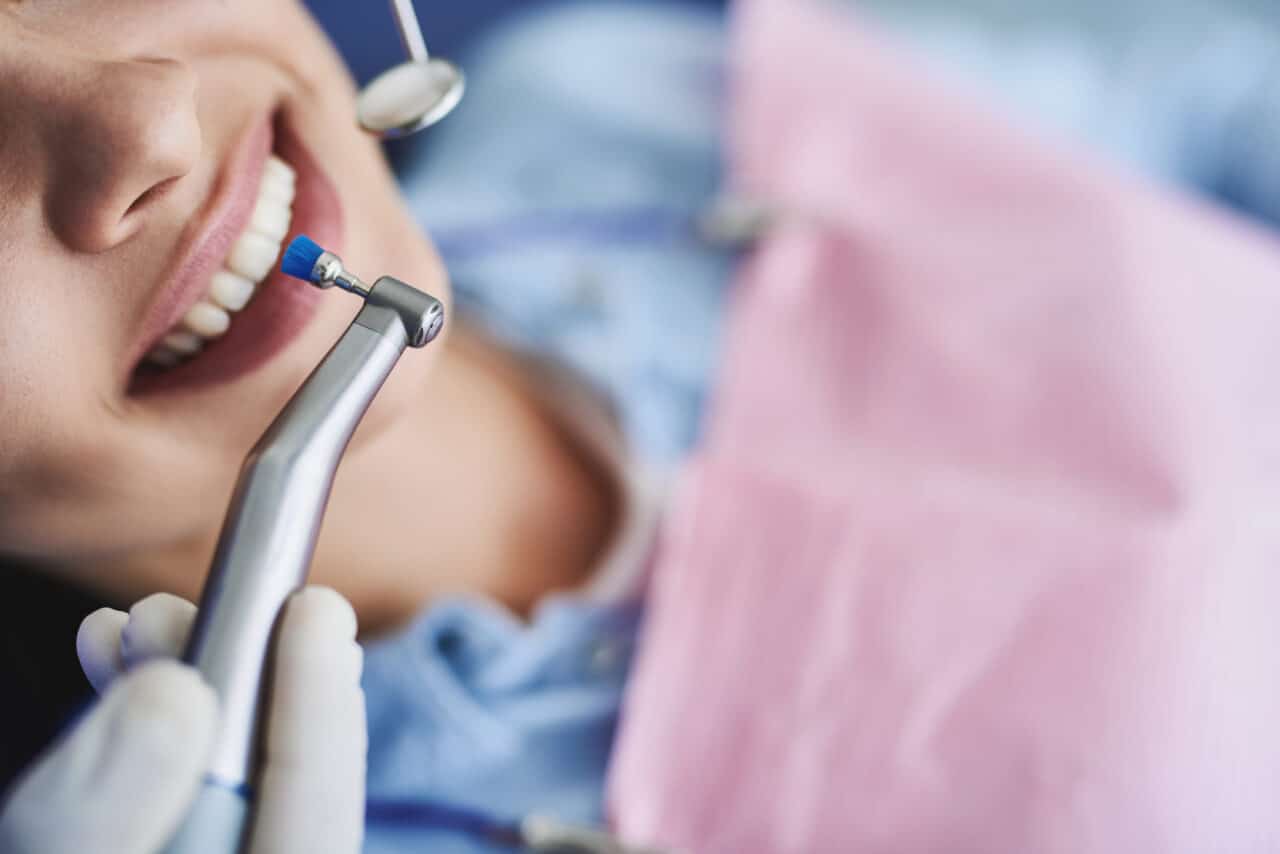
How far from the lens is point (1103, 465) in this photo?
57 cm

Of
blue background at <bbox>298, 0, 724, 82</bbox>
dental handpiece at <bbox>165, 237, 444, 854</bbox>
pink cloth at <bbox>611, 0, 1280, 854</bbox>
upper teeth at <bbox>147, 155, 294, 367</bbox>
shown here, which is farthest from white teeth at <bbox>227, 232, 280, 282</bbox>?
blue background at <bbox>298, 0, 724, 82</bbox>

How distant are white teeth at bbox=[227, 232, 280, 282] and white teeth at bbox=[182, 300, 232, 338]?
0.05 ft

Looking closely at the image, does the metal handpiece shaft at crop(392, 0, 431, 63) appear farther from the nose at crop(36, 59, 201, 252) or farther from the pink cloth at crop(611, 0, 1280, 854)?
the pink cloth at crop(611, 0, 1280, 854)

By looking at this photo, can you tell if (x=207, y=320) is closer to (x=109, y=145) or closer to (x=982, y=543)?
(x=109, y=145)

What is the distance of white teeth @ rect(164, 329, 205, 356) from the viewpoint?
0.40 m

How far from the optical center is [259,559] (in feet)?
0.89

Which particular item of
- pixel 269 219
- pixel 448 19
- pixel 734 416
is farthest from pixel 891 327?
pixel 448 19

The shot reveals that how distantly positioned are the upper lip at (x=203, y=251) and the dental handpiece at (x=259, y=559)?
11 cm

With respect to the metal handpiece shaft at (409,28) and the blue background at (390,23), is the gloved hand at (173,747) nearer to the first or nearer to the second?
the metal handpiece shaft at (409,28)

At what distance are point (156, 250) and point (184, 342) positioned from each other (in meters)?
0.04

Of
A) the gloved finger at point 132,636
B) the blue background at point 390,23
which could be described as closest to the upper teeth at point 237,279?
the gloved finger at point 132,636

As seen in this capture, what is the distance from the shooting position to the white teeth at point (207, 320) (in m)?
0.39

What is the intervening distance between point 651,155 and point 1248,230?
0.38 m

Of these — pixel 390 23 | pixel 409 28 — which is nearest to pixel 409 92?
pixel 409 28
